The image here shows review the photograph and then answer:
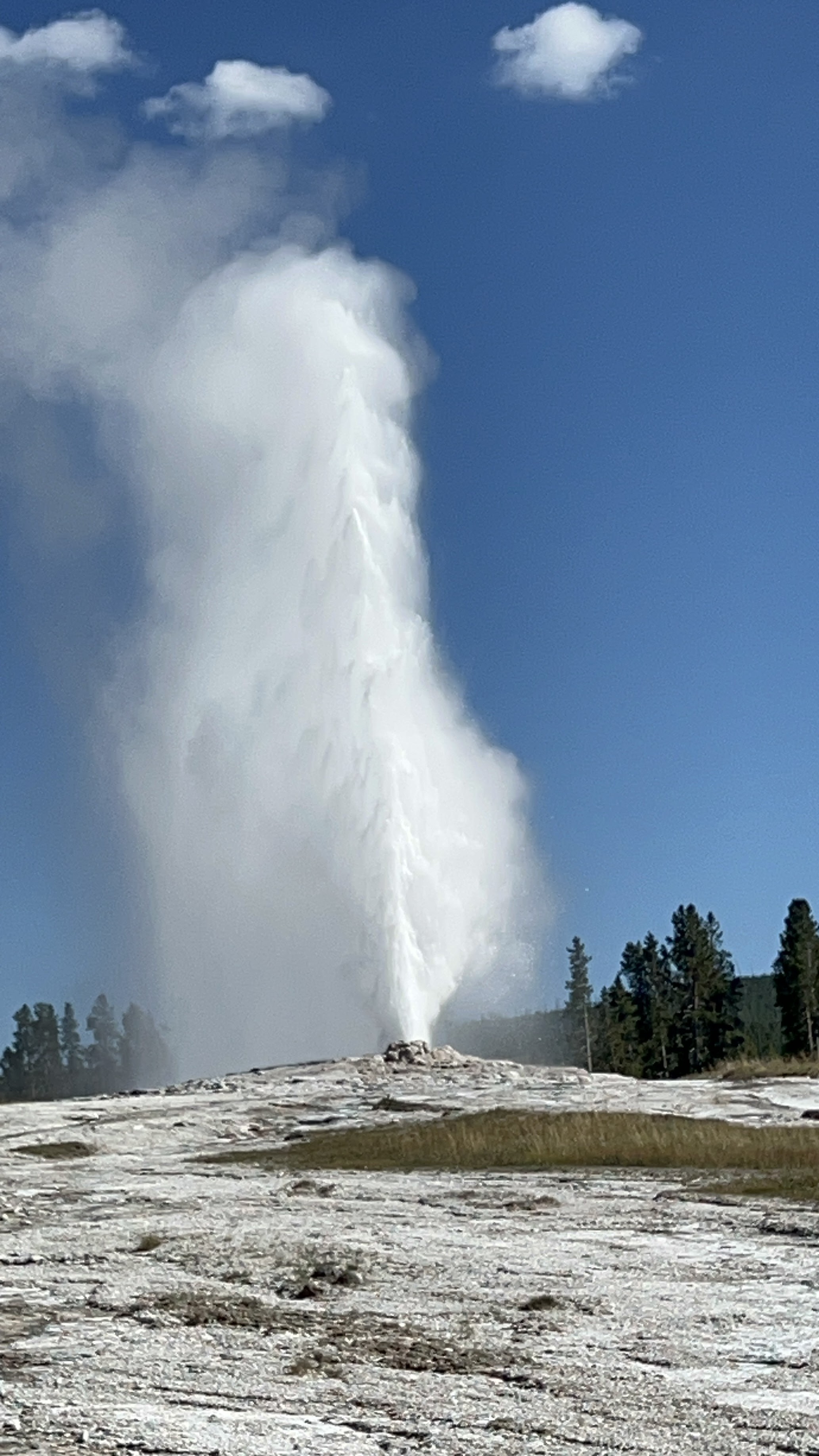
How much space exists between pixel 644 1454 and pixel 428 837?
190 ft

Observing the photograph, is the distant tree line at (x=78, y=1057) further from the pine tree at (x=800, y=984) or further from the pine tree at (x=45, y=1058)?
the pine tree at (x=800, y=984)

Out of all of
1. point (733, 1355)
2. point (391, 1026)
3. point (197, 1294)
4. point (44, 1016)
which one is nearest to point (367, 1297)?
point (197, 1294)

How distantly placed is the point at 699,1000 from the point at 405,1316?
104 meters

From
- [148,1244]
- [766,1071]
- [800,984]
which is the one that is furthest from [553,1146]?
[800,984]

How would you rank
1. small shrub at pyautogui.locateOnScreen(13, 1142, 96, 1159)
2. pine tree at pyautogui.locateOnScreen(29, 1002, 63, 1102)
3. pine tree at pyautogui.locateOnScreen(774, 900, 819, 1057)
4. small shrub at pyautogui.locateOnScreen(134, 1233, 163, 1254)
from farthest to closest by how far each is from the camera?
1. pine tree at pyautogui.locateOnScreen(29, 1002, 63, 1102)
2. pine tree at pyautogui.locateOnScreen(774, 900, 819, 1057)
3. small shrub at pyautogui.locateOnScreen(13, 1142, 96, 1159)
4. small shrub at pyautogui.locateOnScreen(134, 1233, 163, 1254)

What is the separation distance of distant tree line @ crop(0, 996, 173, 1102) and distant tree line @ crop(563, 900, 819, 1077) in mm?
45480

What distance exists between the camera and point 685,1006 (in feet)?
381

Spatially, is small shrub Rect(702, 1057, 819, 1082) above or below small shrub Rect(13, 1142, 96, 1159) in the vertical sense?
above

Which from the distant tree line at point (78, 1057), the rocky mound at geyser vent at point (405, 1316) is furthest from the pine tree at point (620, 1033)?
the rocky mound at geyser vent at point (405, 1316)

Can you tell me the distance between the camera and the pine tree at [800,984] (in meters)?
106

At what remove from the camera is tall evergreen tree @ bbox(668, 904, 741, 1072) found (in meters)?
113

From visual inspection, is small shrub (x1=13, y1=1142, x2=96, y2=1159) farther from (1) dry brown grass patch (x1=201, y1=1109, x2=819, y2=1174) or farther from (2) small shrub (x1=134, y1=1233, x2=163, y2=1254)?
(2) small shrub (x1=134, y1=1233, x2=163, y2=1254)

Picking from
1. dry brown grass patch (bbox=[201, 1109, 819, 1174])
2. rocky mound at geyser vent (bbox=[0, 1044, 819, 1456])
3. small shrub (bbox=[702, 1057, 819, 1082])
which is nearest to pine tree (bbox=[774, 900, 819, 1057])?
small shrub (bbox=[702, 1057, 819, 1082])

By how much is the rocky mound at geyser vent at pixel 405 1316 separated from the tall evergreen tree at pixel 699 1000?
297 feet
